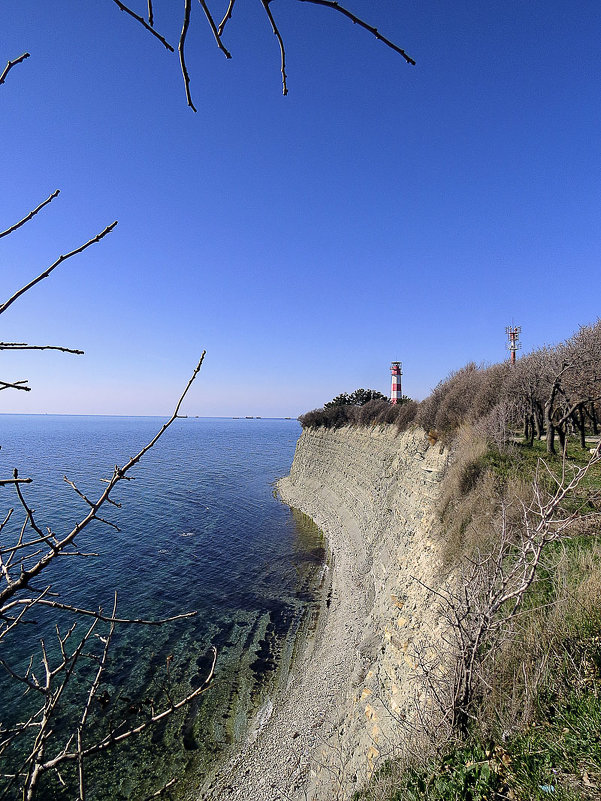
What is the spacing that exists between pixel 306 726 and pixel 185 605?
33.7 ft

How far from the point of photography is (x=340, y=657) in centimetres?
1408

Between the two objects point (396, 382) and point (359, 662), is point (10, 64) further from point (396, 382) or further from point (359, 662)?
point (396, 382)

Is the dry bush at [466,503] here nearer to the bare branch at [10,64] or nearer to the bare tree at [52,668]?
the bare tree at [52,668]

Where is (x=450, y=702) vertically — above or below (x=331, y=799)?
above

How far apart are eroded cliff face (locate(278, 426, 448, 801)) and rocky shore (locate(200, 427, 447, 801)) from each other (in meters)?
0.05

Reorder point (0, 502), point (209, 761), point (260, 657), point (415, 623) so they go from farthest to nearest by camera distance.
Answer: point (0, 502), point (260, 657), point (209, 761), point (415, 623)

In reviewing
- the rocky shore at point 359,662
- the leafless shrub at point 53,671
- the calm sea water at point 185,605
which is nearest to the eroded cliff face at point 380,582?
the rocky shore at point 359,662

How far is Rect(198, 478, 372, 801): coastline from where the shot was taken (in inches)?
380

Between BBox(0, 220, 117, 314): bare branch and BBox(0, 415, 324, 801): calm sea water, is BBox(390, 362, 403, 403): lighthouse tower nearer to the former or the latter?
BBox(0, 415, 324, 801): calm sea water

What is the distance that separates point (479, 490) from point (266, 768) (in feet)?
32.0

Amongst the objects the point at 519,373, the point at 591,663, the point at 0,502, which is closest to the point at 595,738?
the point at 591,663

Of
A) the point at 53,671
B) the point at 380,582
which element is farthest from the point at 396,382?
the point at 53,671

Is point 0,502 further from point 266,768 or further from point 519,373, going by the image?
point 519,373

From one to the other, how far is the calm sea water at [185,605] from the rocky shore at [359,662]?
107cm
